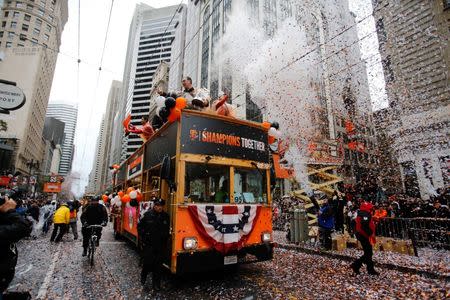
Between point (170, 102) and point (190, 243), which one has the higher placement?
point (170, 102)

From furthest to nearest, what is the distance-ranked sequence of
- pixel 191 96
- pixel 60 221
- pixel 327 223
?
pixel 60 221, pixel 327 223, pixel 191 96

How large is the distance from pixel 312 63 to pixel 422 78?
8973 mm

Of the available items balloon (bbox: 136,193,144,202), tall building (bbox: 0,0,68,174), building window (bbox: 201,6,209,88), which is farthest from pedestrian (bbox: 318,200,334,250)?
tall building (bbox: 0,0,68,174)

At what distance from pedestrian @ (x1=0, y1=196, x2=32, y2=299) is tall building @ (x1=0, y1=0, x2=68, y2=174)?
Answer: 57792 millimetres

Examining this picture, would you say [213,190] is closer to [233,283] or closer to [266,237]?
[266,237]

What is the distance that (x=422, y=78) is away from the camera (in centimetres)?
2112

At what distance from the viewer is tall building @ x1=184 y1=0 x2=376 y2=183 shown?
1623 cm

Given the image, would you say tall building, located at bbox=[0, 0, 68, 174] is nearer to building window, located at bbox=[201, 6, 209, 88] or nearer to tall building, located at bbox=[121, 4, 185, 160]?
building window, located at bbox=[201, 6, 209, 88]

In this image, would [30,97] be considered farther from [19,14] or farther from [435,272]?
[435,272]

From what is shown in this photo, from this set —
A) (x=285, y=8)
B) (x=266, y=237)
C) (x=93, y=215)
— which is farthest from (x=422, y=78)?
(x=93, y=215)

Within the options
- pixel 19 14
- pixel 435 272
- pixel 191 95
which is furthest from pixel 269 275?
pixel 19 14

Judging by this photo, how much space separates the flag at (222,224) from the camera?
5.13 m

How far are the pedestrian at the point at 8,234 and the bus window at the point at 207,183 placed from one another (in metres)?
2.69

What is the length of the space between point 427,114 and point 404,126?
2.89m
